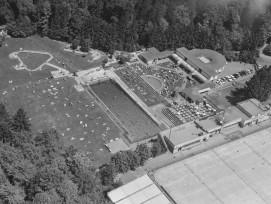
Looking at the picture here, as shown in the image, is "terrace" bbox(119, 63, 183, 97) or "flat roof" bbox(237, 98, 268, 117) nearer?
"flat roof" bbox(237, 98, 268, 117)

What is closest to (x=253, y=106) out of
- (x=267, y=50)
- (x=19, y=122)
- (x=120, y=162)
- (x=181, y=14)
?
(x=267, y=50)

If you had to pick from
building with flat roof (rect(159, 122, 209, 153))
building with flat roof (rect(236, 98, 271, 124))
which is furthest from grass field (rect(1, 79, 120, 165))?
building with flat roof (rect(236, 98, 271, 124))

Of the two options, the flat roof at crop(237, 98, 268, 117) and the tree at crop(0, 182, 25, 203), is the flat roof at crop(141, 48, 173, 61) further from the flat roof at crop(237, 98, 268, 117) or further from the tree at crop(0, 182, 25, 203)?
the tree at crop(0, 182, 25, 203)

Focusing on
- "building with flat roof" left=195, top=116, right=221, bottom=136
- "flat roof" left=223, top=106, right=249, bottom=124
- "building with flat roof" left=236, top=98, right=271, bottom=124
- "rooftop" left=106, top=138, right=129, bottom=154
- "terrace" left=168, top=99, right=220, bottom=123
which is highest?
"building with flat roof" left=236, top=98, right=271, bottom=124

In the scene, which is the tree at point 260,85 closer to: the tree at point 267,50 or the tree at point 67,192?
the tree at point 267,50

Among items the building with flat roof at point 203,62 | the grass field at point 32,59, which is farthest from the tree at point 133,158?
the grass field at point 32,59
